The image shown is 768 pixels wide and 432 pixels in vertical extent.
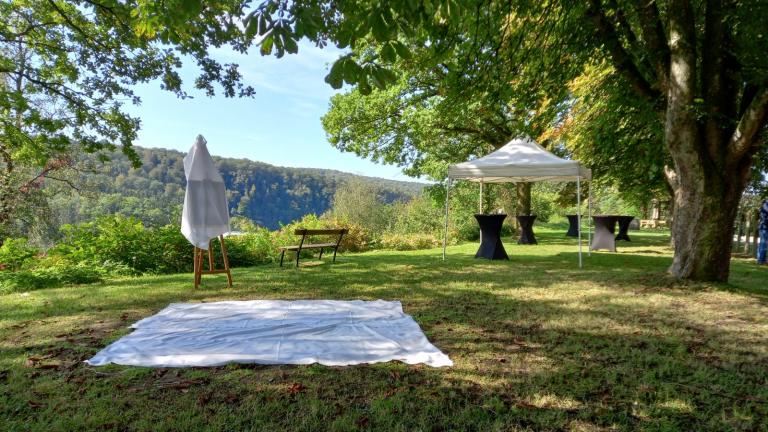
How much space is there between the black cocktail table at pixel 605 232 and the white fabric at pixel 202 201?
31.8 feet

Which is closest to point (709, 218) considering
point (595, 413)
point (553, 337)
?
point (553, 337)

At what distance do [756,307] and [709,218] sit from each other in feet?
4.41

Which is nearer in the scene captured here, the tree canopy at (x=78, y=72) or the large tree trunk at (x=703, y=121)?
the large tree trunk at (x=703, y=121)

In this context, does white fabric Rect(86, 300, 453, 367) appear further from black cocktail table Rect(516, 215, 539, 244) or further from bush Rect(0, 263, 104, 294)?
black cocktail table Rect(516, 215, 539, 244)

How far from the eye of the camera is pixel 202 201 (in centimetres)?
581

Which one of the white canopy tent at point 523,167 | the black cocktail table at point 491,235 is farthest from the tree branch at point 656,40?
the black cocktail table at point 491,235

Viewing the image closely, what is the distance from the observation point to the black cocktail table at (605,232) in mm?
11039

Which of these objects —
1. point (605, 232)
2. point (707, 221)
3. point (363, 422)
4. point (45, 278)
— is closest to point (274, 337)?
point (363, 422)

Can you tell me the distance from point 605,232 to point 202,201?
10.2 meters

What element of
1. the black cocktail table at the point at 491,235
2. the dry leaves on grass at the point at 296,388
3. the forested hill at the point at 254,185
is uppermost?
the forested hill at the point at 254,185

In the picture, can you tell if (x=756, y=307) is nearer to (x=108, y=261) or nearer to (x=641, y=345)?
(x=641, y=345)

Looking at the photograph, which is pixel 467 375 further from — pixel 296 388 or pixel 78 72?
pixel 78 72

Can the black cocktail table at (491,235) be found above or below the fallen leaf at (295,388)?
above

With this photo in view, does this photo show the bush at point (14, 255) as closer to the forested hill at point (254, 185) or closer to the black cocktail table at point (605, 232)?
the black cocktail table at point (605, 232)
